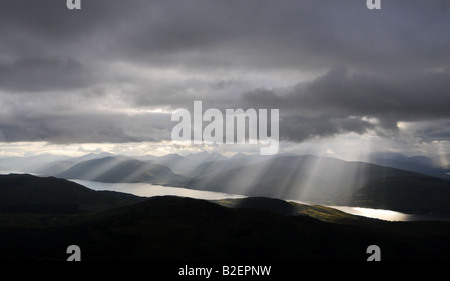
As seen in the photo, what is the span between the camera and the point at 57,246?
639 feet
